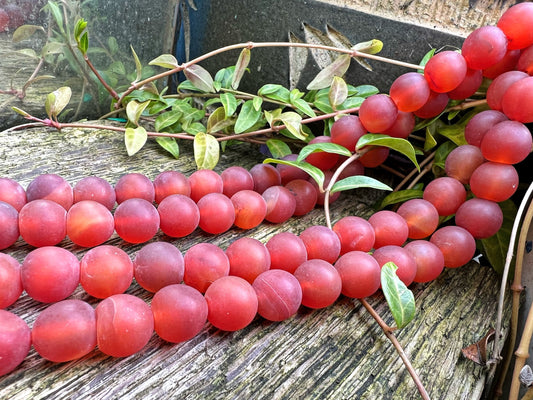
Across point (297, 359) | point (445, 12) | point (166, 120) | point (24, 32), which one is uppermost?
point (445, 12)

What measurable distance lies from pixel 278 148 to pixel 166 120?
214 millimetres

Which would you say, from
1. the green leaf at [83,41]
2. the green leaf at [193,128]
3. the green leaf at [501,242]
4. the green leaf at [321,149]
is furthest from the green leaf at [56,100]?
the green leaf at [501,242]

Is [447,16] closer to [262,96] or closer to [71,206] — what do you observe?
[262,96]

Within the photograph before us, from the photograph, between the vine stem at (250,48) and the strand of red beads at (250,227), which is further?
the vine stem at (250,48)

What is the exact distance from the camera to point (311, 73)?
2.72ft

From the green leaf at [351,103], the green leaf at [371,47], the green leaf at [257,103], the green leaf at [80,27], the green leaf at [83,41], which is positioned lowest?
the green leaf at [257,103]

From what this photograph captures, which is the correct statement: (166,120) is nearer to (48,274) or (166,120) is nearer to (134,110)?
(134,110)

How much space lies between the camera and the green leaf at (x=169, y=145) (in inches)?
28.8

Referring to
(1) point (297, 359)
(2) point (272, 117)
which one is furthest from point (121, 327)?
(2) point (272, 117)

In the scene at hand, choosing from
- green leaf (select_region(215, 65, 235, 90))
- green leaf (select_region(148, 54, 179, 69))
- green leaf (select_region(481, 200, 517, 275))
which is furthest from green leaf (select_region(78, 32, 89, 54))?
green leaf (select_region(481, 200, 517, 275))

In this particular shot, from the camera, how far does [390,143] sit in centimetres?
57

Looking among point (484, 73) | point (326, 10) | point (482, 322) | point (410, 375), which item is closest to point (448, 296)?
point (482, 322)

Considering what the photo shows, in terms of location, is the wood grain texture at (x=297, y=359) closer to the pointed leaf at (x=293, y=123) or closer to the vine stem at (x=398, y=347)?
the vine stem at (x=398, y=347)

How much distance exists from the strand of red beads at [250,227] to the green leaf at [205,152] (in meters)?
0.08
